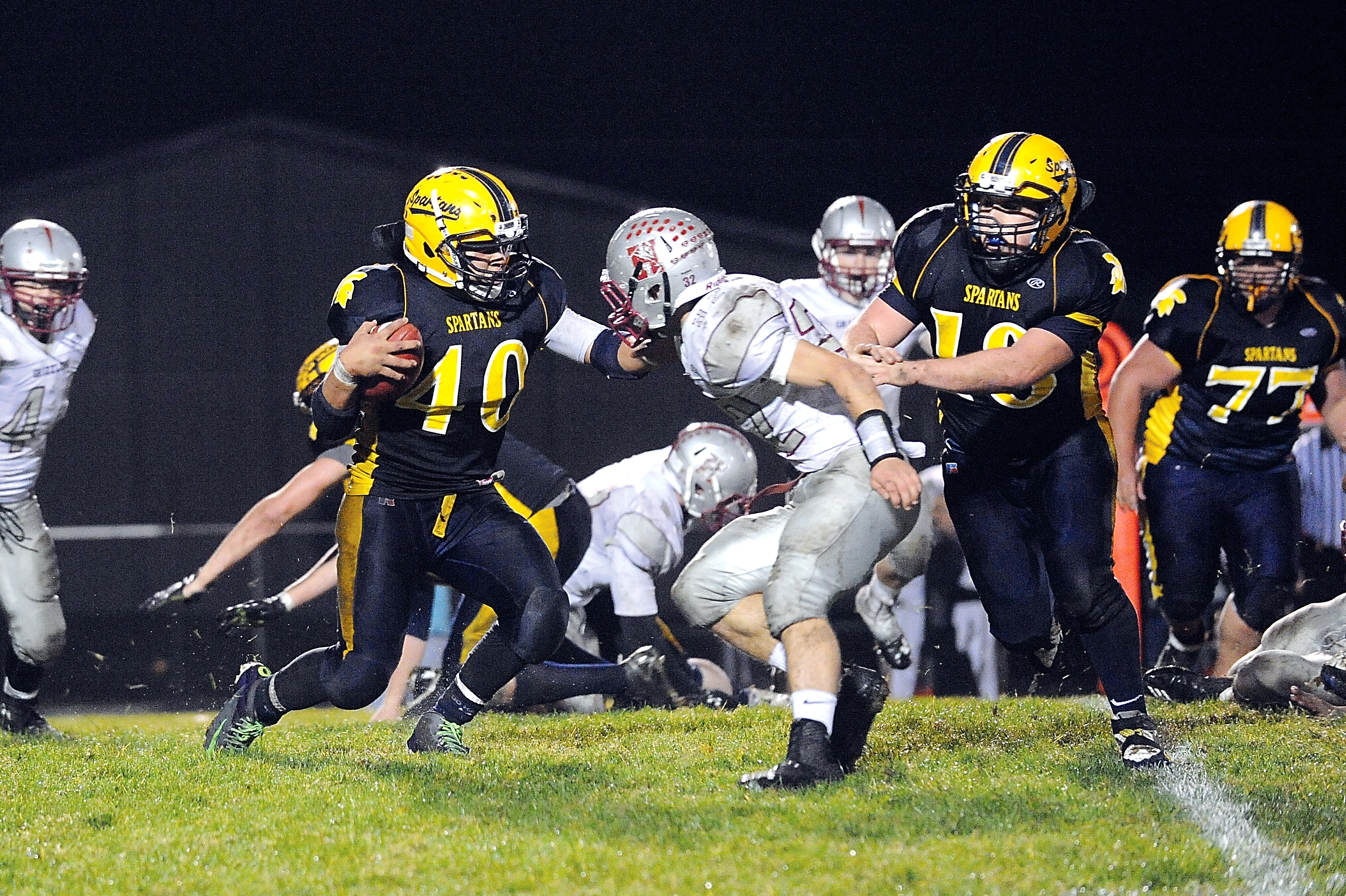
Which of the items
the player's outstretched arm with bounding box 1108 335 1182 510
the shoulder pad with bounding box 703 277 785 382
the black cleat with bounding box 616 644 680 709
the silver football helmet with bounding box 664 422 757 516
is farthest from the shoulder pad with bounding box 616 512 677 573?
the shoulder pad with bounding box 703 277 785 382

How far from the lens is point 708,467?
5188mm

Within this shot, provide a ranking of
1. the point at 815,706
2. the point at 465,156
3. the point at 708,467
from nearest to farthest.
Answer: the point at 815,706, the point at 708,467, the point at 465,156

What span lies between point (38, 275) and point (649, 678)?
243 cm

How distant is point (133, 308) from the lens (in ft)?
20.0

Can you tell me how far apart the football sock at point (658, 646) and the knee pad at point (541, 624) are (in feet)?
4.16

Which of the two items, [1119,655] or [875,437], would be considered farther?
[1119,655]

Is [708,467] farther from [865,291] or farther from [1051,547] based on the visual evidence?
[1051,547]

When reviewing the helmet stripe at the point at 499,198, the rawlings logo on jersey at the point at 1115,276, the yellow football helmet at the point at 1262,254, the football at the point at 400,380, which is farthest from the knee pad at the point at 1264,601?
the football at the point at 400,380

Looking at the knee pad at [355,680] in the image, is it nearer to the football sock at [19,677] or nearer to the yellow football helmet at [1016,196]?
the football sock at [19,677]

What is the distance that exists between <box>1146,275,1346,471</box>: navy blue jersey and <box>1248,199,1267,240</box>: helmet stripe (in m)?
0.19

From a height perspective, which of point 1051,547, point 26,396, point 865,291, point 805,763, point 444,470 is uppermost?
point 865,291

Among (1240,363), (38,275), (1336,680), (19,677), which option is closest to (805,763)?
(1336,680)

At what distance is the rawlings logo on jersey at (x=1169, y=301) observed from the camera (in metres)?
4.87

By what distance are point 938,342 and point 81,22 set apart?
4.18 metres
